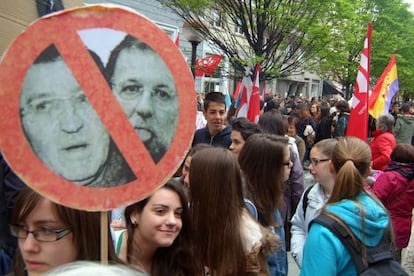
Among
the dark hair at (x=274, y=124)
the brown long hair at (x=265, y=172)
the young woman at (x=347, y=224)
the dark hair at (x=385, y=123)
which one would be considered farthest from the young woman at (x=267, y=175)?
the dark hair at (x=385, y=123)

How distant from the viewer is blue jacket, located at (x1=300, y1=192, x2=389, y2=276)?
7.65 feet

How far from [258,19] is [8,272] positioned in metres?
8.16

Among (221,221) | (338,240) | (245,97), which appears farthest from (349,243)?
(245,97)

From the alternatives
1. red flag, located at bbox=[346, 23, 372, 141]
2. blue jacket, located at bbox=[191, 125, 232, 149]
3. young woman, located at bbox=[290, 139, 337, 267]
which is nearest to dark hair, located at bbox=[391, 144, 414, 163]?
red flag, located at bbox=[346, 23, 372, 141]

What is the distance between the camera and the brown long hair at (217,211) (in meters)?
2.32

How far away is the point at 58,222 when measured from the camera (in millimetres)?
1722

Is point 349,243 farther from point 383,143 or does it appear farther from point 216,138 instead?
point 383,143

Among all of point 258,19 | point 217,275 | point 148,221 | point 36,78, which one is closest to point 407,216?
point 217,275

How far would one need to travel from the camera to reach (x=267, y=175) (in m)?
3.21

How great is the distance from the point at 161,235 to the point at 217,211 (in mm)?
331

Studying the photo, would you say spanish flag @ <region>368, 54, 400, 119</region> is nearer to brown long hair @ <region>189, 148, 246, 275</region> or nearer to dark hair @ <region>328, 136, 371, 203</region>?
dark hair @ <region>328, 136, 371, 203</region>

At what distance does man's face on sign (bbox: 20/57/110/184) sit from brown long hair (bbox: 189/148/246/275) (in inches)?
37.6

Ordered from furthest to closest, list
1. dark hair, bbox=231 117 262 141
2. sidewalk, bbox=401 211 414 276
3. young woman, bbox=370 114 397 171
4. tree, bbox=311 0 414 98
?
tree, bbox=311 0 414 98 < young woman, bbox=370 114 397 171 < sidewalk, bbox=401 211 414 276 < dark hair, bbox=231 117 262 141

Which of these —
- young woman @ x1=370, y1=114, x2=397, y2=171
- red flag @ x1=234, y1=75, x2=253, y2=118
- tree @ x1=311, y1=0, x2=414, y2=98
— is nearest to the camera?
young woman @ x1=370, y1=114, x2=397, y2=171
